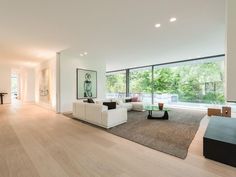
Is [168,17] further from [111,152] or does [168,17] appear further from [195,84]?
[195,84]

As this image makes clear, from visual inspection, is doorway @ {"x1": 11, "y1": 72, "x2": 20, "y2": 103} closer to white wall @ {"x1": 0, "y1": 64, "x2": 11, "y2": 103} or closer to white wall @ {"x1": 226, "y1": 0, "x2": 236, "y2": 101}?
white wall @ {"x1": 0, "y1": 64, "x2": 11, "y2": 103}

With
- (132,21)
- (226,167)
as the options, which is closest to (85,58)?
(132,21)

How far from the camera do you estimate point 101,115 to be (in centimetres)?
428

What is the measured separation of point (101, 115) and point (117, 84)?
8485 millimetres

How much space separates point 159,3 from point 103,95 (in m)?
6.71

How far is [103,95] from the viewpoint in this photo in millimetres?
8828

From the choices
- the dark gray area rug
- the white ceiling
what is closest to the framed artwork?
the white ceiling

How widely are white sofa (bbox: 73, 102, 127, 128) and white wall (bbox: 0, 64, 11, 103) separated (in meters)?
8.70

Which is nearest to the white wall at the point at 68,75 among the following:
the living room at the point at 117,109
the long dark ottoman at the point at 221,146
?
the living room at the point at 117,109

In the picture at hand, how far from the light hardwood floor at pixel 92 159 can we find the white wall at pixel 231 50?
124 centimetres

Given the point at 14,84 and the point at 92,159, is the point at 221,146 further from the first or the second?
the point at 14,84

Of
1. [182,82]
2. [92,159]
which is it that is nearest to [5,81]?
[92,159]

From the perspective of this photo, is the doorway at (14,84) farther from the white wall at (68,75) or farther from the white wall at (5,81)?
the white wall at (68,75)

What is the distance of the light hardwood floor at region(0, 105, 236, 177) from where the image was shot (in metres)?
2.04
